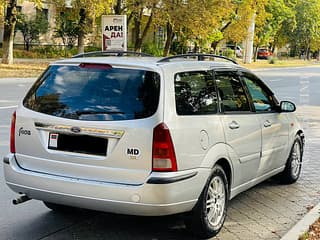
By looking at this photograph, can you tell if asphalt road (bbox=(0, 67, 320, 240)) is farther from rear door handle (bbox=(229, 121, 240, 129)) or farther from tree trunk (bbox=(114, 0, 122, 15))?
tree trunk (bbox=(114, 0, 122, 15))

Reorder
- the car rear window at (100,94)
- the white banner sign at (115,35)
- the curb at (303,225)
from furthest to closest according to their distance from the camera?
1. the white banner sign at (115,35)
2. the curb at (303,225)
3. the car rear window at (100,94)

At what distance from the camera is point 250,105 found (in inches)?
235

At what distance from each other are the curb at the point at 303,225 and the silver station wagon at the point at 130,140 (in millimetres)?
683

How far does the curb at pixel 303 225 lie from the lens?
4.92 m

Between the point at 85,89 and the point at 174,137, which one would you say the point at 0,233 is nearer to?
the point at 85,89

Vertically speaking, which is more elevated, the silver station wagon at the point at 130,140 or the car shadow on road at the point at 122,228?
the silver station wagon at the point at 130,140

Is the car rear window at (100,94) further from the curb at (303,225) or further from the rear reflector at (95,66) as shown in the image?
the curb at (303,225)

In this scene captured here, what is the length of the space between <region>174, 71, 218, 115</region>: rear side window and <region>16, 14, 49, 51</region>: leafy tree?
40314 mm

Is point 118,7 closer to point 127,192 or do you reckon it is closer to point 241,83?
point 241,83

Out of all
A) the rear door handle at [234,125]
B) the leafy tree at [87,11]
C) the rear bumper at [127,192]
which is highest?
the leafy tree at [87,11]

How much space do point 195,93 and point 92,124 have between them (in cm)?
109

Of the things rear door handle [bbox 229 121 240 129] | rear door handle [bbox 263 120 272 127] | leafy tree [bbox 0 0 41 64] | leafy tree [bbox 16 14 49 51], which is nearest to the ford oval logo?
rear door handle [bbox 229 121 240 129]

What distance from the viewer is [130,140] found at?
4.40 m

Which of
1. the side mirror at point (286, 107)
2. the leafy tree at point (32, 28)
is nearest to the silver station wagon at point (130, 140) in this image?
the side mirror at point (286, 107)
